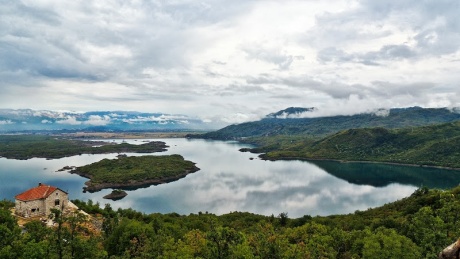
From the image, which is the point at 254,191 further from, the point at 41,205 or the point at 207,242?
the point at 207,242

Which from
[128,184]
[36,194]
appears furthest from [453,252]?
[128,184]

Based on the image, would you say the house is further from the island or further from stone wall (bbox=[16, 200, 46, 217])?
the island

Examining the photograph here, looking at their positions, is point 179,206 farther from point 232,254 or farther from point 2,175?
point 2,175

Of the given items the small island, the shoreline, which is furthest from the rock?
the shoreline

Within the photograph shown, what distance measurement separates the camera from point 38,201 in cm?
5959

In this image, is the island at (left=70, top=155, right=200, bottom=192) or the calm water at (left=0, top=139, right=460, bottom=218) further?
the island at (left=70, top=155, right=200, bottom=192)

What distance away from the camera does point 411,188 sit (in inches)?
6555

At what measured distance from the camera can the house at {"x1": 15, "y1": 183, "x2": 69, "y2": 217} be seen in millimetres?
58531

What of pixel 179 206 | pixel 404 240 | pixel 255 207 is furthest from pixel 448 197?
pixel 179 206

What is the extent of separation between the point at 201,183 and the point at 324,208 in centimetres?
6768

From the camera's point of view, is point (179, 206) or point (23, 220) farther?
point (179, 206)

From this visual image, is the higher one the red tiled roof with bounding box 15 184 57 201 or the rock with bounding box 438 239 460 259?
the rock with bounding box 438 239 460 259

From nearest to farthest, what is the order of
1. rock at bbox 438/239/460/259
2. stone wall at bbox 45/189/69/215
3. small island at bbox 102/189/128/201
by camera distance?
rock at bbox 438/239/460/259, stone wall at bbox 45/189/69/215, small island at bbox 102/189/128/201

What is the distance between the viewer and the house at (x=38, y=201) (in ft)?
192
